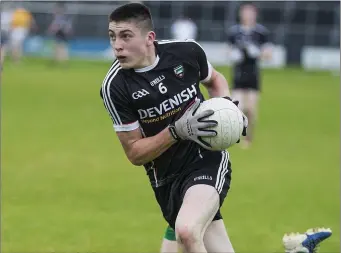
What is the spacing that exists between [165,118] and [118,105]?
41 cm

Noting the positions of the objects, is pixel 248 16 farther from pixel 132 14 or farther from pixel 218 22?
pixel 218 22

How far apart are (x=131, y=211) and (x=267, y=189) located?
8.68 ft

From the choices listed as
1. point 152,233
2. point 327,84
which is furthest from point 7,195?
point 327,84

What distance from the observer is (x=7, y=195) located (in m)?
10.7

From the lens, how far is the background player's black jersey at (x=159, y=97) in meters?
6.13

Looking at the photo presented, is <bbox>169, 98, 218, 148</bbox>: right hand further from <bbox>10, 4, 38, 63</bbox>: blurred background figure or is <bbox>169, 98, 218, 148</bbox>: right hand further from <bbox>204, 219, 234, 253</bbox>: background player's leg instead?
<bbox>10, 4, 38, 63</bbox>: blurred background figure

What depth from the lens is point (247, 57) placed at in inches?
617

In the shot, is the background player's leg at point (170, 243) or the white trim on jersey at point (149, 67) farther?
the background player's leg at point (170, 243)

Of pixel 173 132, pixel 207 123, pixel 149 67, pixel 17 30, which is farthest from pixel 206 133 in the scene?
pixel 17 30

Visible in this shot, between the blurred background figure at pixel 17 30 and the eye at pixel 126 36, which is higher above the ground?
the eye at pixel 126 36

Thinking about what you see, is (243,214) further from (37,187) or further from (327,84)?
(327,84)

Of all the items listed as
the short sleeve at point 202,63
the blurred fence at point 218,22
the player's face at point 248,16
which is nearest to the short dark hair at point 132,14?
the short sleeve at point 202,63

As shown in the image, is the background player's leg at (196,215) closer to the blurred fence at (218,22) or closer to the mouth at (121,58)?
the mouth at (121,58)

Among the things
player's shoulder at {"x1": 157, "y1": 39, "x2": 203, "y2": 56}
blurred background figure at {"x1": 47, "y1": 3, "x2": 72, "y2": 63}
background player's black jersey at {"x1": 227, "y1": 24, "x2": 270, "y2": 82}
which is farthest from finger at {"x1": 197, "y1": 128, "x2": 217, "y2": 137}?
blurred background figure at {"x1": 47, "y1": 3, "x2": 72, "y2": 63}
